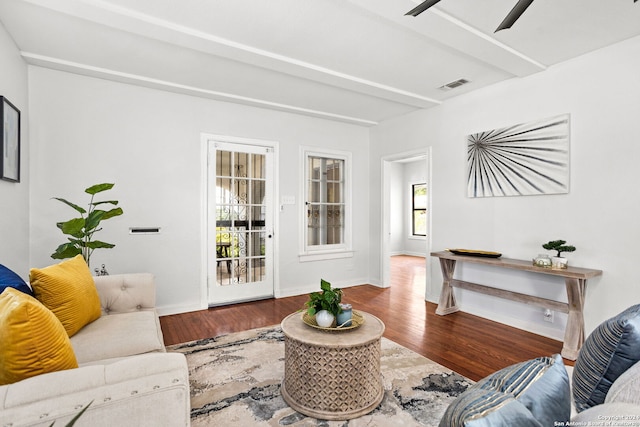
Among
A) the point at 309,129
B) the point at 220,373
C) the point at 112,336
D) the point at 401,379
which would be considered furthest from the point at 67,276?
the point at 309,129

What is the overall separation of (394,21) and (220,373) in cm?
285

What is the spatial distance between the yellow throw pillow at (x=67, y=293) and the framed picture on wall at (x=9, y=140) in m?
1.15

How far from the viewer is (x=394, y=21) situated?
2389mm

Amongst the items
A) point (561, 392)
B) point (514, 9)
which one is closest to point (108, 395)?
point (561, 392)

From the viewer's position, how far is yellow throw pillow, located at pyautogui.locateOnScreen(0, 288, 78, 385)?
1.10m

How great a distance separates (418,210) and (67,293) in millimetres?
8643

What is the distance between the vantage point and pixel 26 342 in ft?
3.67

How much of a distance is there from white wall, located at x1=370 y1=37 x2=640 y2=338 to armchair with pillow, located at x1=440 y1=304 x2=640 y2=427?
2.27 m

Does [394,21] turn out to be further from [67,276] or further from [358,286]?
[358,286]

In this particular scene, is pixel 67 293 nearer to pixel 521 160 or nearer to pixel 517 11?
pixel 517 11

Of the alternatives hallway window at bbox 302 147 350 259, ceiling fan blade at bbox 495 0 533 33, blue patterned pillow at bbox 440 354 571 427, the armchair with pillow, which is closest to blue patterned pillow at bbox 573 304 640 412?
the armchair with pillow

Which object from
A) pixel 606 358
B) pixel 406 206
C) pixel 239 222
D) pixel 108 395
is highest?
pixel 406 206

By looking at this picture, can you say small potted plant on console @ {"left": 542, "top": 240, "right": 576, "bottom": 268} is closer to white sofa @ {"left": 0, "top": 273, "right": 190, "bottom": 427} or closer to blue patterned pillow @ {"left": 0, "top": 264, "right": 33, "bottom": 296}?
white sofa @ {"left": 0, "top": 273, "right": 190, "bottom": 427}

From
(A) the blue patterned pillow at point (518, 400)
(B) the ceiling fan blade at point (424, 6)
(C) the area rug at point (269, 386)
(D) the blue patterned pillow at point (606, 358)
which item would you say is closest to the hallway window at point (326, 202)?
(C) the area rug at point (269, 386)
